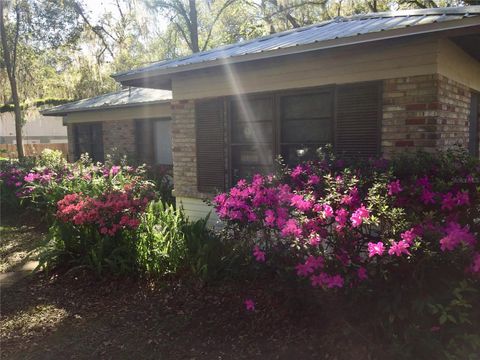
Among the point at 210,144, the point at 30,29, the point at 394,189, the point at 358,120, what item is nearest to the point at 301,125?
the point at 358,120

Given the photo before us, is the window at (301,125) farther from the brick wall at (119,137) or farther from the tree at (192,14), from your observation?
the tree at (192,14)

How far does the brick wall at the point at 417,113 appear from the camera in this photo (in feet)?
15.4

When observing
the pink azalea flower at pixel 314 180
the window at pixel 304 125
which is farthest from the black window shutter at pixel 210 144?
the pink azalea flower at pixel 314 180

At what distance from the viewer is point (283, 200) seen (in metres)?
3.70

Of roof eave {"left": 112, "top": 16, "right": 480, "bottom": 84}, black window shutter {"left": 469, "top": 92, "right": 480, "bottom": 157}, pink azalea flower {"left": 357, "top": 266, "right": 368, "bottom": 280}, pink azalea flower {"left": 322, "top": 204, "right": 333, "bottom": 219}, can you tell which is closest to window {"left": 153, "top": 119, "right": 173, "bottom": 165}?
roof eave {"left": 112, "top": 16, "right": 480, "bottom": 84}

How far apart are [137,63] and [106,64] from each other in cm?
415

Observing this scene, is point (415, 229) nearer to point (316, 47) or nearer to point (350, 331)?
point (350, 331)

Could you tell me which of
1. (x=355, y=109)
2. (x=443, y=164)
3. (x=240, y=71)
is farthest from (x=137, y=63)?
(x=443, y=164)

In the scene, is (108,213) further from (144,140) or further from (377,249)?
(144,140)

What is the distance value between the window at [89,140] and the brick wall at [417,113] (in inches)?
405

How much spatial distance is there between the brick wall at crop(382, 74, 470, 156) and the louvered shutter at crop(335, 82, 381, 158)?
11 centimetres

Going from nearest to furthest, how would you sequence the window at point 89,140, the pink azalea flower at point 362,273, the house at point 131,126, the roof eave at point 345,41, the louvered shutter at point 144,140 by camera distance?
the pink azalea flower at point 362,273 < the roof eave at point 345,41 < the house at point 131,126 < the louvered shutter at point 144,140 < the window at point 89,140

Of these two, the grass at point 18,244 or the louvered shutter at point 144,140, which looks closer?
the grass at point 18,244

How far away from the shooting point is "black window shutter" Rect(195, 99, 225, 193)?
256 inches
